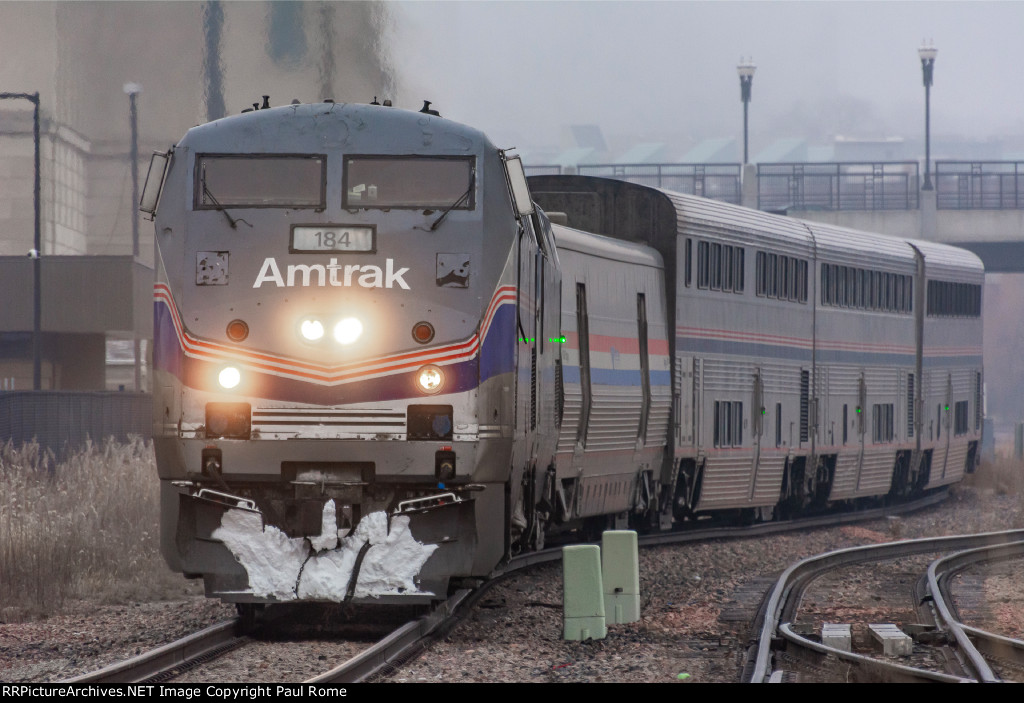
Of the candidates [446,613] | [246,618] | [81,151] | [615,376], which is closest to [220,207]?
[246,618]

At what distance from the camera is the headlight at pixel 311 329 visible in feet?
32.9

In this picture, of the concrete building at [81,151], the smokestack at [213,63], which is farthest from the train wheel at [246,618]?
the concrete building at [81,151]

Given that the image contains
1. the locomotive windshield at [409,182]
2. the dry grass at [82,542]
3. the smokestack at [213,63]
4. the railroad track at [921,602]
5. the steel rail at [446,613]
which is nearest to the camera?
the steel rail at [446,613]

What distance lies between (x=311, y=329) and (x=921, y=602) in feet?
22.3

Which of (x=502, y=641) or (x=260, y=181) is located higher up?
(x=260, y=181)

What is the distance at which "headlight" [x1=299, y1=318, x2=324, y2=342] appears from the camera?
32.9 feet

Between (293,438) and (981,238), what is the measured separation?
1680 inches

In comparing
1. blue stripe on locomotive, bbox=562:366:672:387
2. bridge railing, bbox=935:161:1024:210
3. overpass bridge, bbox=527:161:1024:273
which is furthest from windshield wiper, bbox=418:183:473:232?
bridge railing, bbox=935:161:1024:210

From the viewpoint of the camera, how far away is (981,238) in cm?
4891

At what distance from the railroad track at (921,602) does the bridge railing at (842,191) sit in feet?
102

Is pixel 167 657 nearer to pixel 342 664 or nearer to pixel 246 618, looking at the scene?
pixel 342 664

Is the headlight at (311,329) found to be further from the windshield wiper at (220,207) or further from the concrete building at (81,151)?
the concrete building at (81,151)

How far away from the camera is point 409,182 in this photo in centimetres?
1042

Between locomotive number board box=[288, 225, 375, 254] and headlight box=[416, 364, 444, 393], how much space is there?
92cm
